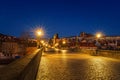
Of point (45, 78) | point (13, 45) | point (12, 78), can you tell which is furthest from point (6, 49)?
point (12, 78)

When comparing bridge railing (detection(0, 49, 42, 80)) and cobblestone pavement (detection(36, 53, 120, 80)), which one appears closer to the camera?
bridge railing (detection(0, 49, 42, 80))

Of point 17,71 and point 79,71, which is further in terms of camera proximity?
point 79,71

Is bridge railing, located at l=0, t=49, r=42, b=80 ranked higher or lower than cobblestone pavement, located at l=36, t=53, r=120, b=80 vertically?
higher

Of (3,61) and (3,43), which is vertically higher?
(3,43)

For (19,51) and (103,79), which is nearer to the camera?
(103,79)

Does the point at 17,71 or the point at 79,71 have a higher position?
the point at 17,71

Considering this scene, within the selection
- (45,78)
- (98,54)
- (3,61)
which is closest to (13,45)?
(3,61)

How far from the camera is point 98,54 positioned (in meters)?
42.3

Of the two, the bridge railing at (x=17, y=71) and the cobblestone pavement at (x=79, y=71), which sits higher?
the bridge railing at (x=17, y=71)

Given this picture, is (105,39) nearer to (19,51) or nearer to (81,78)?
(19,51)

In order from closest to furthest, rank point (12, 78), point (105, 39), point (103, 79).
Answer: point (12, 78), point (103, 79), point (105, 39)

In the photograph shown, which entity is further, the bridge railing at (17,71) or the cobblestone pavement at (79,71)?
the cobblestone pavement at (79,71)

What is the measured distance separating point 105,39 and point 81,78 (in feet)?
429

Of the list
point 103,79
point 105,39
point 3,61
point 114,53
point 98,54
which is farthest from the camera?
point 105,39
